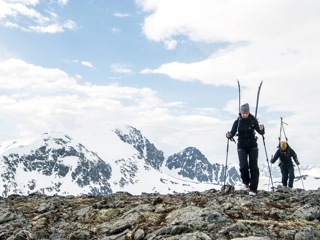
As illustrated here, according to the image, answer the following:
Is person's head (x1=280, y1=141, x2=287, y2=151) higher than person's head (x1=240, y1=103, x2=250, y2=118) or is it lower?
higher

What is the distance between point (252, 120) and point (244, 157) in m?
1.77

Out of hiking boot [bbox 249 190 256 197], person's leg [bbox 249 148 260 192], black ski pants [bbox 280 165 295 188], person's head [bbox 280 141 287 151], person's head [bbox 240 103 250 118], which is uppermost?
person's head [bbox 280 141 287 151]

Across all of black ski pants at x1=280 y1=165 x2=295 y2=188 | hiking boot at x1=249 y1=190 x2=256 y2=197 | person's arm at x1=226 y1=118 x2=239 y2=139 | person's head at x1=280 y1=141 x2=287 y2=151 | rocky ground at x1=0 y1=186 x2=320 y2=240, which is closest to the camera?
rocky ground at x1=0 y1=186 x2=320 y2=240

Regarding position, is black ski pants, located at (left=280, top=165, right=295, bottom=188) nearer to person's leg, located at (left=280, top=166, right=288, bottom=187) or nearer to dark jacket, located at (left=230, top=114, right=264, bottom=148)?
person's leg, located at (left=280, top=166, right=288, bottom=187)

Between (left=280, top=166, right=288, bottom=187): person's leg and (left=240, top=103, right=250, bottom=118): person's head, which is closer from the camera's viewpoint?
(left=240, top=103, right=250, bottom=118): person's head

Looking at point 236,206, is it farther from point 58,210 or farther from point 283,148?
point 283,148

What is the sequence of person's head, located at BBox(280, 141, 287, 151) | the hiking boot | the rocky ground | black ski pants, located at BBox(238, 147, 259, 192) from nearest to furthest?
the rocky ground → the hiking boot → black ski pants, located at BBox(238, 147, 259, 192) → person's head, located at BBox(280, 141, 287, 151)

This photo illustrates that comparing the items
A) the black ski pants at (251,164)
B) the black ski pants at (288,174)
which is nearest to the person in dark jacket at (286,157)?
the black ski pants at (288,174)

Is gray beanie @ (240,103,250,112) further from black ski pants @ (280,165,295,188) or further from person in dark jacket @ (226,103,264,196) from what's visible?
black ski pants @ (280,165,295,188)

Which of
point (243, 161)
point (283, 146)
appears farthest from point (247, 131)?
point (283, 146)

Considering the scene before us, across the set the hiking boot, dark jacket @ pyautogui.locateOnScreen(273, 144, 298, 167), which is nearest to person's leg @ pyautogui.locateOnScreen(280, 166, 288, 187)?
dark jacket @ pyautogui.locateOnScreen(273, 144, 298, 167)

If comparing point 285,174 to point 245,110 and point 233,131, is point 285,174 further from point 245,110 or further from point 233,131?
point 245,110

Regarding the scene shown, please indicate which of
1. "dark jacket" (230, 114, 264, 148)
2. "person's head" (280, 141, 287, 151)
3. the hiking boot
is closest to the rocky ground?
the hiking boot

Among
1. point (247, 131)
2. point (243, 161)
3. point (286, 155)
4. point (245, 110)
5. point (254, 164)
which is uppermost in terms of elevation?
point (245, 110)
